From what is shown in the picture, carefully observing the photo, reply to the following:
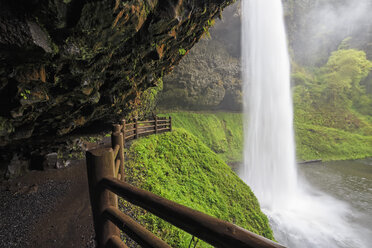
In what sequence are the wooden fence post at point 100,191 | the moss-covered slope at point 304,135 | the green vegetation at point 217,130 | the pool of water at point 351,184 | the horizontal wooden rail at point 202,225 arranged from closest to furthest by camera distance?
the horizontal wooden rail at point 202,225 < the wooden fence post at point 100,191 < the pool of water at point 351,184 < the green vegetation at point 217,130 < the moss-covered slope at point 304,135

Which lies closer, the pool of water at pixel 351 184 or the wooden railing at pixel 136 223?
the wooden railing at pixel 136 223

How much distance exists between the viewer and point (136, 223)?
1.53 meters

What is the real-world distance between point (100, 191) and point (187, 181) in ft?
21.7

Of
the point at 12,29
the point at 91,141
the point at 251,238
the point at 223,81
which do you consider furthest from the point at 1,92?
the point at 223,81

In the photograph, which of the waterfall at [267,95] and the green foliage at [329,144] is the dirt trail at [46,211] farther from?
the green foliage at [329,144]

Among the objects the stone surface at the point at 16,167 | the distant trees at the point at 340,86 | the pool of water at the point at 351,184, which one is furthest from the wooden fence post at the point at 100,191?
the distant trees at the point at 340,86

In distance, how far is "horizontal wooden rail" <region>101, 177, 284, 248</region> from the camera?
84 cm

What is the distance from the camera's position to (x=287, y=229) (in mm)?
11078

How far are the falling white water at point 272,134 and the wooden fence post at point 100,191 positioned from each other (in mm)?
13525

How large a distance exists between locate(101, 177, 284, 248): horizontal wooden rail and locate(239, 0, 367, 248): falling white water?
45.7ft

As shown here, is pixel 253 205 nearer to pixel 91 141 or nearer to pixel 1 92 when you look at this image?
pixel 91 141

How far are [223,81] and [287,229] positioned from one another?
20950 millimetres

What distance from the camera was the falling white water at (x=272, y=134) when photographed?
13.5 metres

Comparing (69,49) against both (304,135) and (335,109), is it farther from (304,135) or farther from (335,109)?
(335,109)
